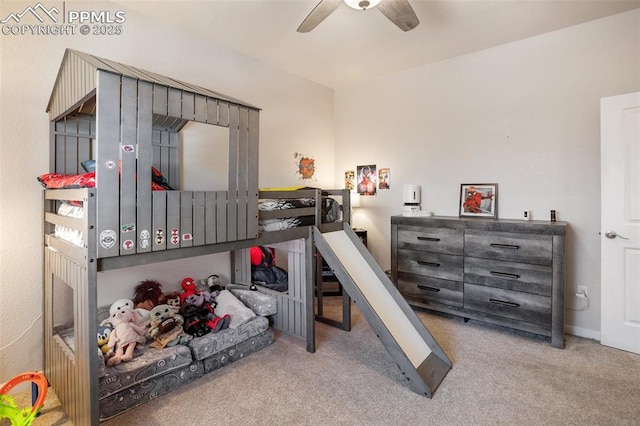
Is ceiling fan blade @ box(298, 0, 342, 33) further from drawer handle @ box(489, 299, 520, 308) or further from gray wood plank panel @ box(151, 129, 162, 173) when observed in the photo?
drawer handle @ box(489, 299, 520, 308)

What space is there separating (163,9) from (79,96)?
4.42ft

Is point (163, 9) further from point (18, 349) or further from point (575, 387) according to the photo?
point (575, 387)

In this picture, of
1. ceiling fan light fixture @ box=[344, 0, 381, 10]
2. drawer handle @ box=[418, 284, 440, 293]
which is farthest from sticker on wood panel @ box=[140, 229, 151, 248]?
drawer handle @ box=[418, 284, 440, 293]

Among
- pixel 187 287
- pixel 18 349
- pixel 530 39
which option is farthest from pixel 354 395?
pixel 530 39

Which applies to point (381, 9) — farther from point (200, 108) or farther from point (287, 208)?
point (287, 208)

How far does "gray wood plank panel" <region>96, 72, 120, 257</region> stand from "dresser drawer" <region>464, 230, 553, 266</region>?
108 inches

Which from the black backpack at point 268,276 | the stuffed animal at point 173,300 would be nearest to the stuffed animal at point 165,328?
the stuffed animal at point 173,300

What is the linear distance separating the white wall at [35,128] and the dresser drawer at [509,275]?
7.67 feet

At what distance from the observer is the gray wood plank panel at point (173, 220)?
1.66 metres

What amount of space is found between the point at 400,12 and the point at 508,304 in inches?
96.6

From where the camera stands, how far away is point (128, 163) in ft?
4.90

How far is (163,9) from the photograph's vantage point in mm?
2486

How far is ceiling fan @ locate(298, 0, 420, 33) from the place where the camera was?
1.97 metres

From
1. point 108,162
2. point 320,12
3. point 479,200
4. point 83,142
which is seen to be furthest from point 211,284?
point 479,200
